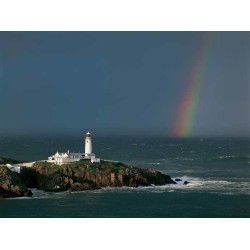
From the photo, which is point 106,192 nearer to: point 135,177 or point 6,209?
point 135,177

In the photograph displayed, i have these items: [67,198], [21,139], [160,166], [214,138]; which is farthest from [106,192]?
[214,138]

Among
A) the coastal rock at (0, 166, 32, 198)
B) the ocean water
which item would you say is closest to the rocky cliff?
the coastal rock at (0, 166, 32, 198)

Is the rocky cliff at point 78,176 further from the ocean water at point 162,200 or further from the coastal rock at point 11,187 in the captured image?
the ocean water at point 162,200

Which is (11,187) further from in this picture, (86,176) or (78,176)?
(86,176)

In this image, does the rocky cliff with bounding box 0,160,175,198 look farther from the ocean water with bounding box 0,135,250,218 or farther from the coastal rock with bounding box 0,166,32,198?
the ocean water with bounding box 0,135,250,218

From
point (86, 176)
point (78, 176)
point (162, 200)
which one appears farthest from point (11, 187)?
point (162, 200)
